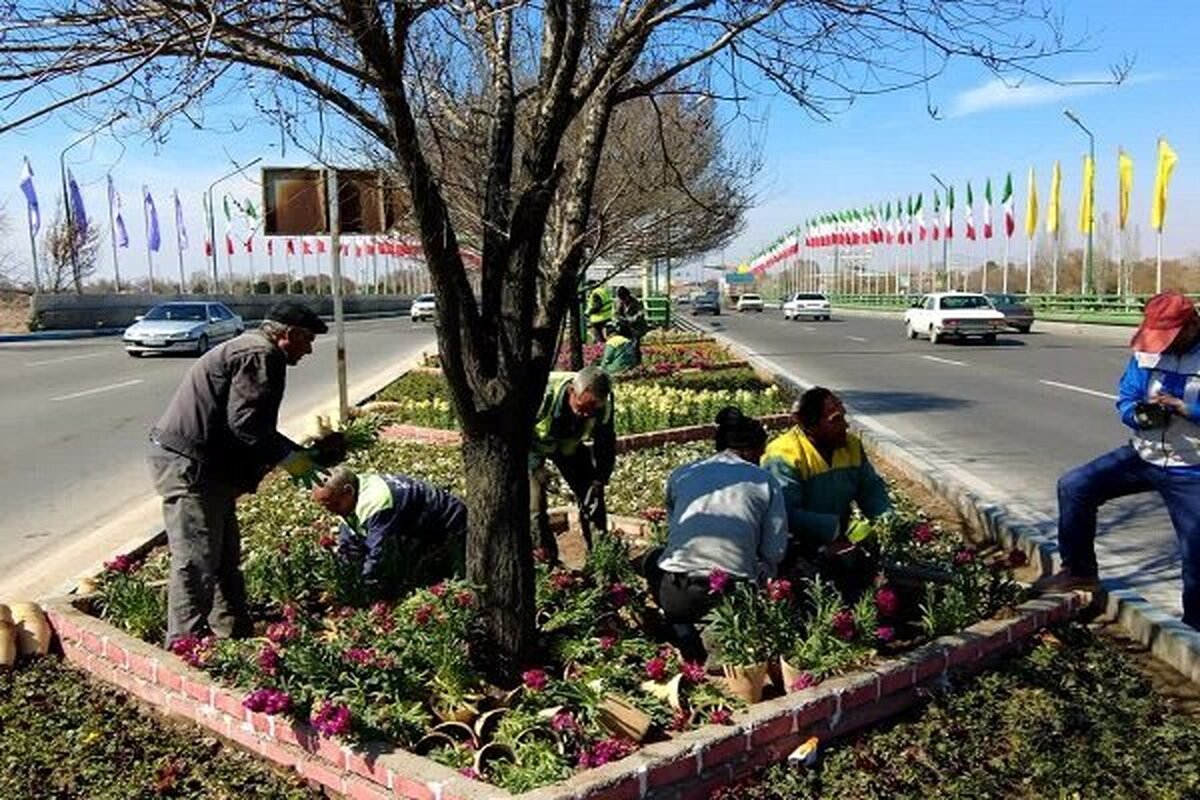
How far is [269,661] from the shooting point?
385 cm

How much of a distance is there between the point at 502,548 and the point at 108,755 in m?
1.57

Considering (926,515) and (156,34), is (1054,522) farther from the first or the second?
(156,34)

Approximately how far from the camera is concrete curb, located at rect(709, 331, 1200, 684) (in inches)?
179

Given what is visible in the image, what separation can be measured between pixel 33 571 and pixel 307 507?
5.79ft

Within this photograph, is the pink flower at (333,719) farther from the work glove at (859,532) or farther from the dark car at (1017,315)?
the dark car at (1017,315)

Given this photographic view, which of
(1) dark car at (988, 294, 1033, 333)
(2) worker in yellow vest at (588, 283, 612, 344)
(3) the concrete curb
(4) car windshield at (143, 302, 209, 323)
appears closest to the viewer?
(3) the concrete curb

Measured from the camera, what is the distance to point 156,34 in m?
3.21

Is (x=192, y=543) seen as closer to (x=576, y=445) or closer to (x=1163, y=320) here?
(x=576, y=445)

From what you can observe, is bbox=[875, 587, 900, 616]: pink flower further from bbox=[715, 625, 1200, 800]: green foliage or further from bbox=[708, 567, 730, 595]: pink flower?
bbox=[708, 567, 730, 595]: pink flower

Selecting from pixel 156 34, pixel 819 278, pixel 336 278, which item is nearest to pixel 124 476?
pixel 336 278

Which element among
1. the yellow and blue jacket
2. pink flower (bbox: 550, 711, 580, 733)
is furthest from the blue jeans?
pink flower (bbox: 550, 711, 580, 733)

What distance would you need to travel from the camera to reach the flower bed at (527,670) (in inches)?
142

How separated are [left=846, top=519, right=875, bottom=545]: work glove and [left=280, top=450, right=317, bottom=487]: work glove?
231 centimetres

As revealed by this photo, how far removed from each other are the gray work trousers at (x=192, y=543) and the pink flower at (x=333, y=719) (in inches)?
55.8
